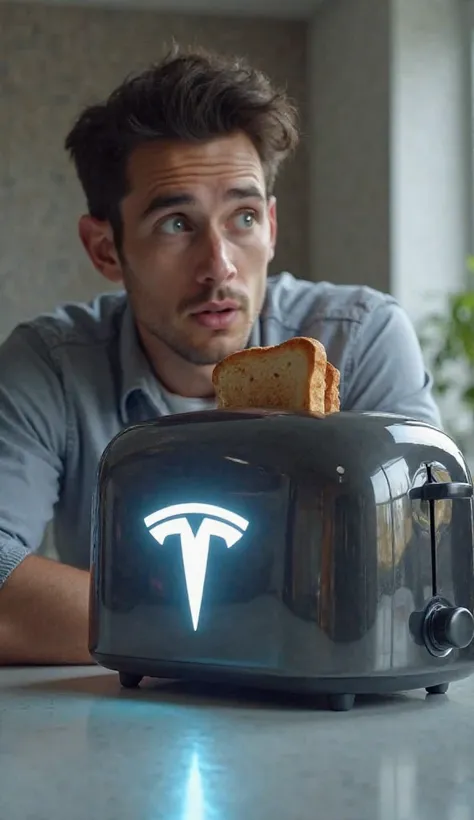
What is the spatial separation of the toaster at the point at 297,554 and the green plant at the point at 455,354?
85.7 inches

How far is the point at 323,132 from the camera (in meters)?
→ 4.00

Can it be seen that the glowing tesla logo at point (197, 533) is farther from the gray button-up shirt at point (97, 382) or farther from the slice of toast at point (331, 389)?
the gray button-up shirt at point (97, 382)

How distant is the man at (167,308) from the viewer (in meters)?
1.51

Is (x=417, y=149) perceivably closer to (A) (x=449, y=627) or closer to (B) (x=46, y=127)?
(B) (x=46, y=127)

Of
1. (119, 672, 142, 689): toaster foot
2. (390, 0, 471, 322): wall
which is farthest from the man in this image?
(390, 0, 471, 322): wall

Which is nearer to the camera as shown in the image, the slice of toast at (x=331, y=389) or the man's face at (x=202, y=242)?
the slice of toast at (x=331, y=389)

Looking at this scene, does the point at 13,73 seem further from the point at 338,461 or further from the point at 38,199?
the point at 338,461

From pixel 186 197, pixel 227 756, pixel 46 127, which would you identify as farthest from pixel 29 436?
pixel 46 127

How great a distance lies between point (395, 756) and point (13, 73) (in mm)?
3592

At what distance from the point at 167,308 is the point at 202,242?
120mm

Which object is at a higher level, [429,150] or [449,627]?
[429,150]

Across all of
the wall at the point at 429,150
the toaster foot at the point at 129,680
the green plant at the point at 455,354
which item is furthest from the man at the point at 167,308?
the wall at the point at 429,150

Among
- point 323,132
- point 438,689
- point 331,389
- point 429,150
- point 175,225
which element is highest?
point 323,132

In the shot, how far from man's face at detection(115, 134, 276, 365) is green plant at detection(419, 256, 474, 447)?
145 centimetres
